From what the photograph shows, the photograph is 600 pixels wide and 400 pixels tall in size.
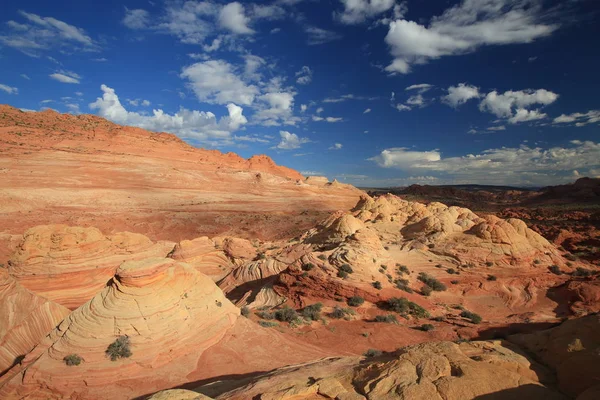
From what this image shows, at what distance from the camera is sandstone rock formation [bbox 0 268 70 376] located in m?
9.52

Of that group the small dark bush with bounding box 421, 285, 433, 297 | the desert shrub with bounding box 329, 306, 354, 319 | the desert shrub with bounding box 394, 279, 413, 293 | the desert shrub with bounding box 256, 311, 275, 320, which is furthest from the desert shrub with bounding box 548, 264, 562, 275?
the desert shrub with bounding box 256, 311, 275, 320

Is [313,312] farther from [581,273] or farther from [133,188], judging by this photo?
[133,188]

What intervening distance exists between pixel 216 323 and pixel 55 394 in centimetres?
441

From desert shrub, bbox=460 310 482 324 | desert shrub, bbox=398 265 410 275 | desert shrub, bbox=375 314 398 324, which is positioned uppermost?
desert shrub, bbox=398 265 410 275

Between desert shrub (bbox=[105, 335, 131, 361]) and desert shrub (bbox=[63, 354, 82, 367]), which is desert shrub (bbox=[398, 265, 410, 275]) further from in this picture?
desert shrub (bbox=[63, 354, 82, 367])

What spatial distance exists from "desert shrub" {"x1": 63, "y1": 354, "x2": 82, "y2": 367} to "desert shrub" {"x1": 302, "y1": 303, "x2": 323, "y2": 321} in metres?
8.22

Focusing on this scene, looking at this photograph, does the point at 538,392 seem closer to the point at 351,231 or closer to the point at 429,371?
the point at 429,371

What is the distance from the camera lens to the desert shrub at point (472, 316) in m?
14.0

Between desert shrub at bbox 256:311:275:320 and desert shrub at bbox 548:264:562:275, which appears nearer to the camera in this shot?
desert shrub at bbox 256:311:275:320

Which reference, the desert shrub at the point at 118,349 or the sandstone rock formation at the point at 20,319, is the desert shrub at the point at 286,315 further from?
the sandstone rock formation at the point at 20,319

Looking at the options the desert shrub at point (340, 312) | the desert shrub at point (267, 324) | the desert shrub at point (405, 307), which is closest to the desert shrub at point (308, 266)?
the desert shrub at point (340, 312)

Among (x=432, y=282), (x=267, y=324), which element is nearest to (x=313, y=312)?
(x=267, y=324)

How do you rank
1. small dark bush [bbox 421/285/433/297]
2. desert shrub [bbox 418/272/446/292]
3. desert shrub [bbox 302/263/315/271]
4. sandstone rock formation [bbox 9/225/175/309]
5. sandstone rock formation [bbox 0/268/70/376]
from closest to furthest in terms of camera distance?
sandstone rock formation [bbox 0/268/70/376], sandstone rock formation [bbox 9/225/175/309], desert shrub [bbox 302/263/315/271], small dark bush [bbox 421/285/433/297], desert shrub [bbox 418/272/446/292]

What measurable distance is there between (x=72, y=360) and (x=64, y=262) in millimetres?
9959
